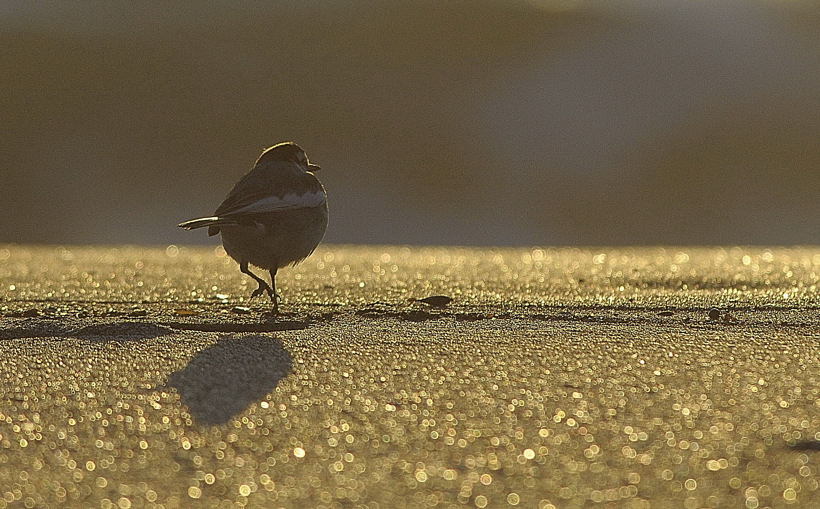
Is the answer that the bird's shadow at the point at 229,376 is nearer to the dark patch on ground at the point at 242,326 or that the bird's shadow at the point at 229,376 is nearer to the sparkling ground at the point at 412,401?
the sparkling ground at the point at 412,401

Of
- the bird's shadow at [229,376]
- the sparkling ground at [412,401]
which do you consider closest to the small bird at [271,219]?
the sparkling ground at [412,401]

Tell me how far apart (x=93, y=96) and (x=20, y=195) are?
345 centimetres

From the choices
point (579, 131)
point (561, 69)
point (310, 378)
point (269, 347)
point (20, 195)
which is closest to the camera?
point (310, 378)

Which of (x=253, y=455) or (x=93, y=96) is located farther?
(x=93, y=96)

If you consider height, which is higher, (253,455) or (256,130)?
(256,130)

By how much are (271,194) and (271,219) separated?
111 millimetres

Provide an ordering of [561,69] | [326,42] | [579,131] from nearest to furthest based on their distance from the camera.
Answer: [579,131] → [561,69] → [326,42]

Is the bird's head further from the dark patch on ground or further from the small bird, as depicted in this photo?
the dark patch on ground

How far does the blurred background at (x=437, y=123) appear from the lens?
797 inches

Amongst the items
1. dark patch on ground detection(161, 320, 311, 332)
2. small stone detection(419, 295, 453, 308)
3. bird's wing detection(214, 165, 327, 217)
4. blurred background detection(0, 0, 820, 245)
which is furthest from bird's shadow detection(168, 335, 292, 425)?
blurred background detection(0, 0, 820, 245)

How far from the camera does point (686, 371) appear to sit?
9.60 feet

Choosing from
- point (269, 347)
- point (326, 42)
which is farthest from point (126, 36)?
point (269, 347)

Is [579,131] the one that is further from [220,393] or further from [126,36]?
[220,393]

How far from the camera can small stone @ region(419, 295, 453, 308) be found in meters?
4.68
